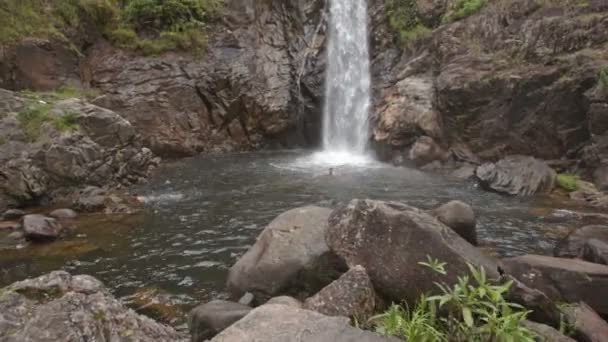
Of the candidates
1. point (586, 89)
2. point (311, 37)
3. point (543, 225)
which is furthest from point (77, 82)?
point (586, 89)

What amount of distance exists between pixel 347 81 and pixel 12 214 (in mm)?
15144

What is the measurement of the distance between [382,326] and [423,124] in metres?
12.8

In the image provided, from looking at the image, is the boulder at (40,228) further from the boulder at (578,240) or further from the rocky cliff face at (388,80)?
the boulder at (578,240)

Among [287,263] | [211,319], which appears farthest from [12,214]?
[211,319]

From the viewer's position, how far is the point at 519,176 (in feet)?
38.5

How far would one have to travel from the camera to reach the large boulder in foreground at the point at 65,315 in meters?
2.91

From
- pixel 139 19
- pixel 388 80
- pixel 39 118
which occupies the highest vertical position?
pixel 139 19

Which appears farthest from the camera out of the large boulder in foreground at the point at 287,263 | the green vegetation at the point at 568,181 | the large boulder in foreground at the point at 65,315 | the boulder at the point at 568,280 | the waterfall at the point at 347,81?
the waterfall at the point at 347,81

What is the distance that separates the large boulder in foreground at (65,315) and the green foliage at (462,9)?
16.6 meters

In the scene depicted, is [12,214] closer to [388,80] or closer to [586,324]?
[586,324]

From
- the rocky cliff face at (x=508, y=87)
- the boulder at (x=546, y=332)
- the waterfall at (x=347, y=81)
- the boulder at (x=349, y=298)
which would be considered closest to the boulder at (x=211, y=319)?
the boulder at (x=349, y=298)

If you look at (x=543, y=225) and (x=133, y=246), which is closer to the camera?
(x=133, y=246)

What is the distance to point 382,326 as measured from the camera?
11.7 ft

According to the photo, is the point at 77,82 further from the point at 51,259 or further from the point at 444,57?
the point at 444,57
